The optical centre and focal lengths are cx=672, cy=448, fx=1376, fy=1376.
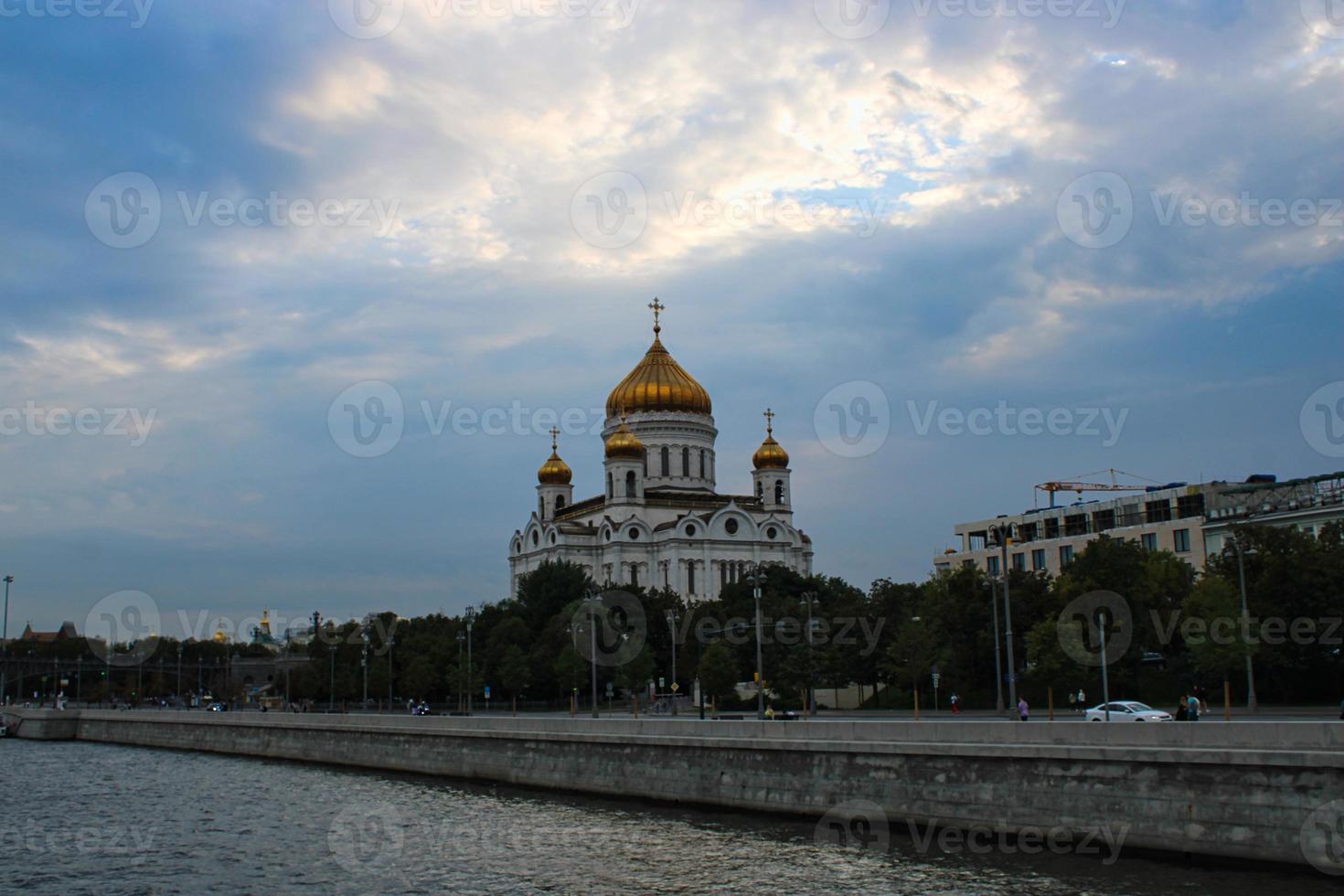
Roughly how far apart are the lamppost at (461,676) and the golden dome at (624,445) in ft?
90.5

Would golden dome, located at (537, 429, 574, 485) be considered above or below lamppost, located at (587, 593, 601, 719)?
above

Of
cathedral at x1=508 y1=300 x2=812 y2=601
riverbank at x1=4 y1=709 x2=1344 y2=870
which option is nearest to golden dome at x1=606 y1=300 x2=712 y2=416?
cathedral at x1=508 y1=300 x2=812 y2=601

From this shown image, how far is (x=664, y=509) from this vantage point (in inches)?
4523

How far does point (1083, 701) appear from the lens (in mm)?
53812

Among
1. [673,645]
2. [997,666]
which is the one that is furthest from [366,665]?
[997,666]

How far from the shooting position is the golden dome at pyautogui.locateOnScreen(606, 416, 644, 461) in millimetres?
113625

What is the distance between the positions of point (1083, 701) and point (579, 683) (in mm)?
32170

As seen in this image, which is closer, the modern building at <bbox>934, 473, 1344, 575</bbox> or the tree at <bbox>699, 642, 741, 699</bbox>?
the tree at <bbox>699, 642, 741, 699</bbox>

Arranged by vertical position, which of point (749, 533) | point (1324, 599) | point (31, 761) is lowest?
point (31, 761)

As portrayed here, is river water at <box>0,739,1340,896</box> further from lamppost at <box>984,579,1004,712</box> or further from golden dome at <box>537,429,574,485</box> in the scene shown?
golden dome at <box>537,429,574,485</box>

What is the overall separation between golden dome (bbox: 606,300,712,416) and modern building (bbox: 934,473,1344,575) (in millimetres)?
30418

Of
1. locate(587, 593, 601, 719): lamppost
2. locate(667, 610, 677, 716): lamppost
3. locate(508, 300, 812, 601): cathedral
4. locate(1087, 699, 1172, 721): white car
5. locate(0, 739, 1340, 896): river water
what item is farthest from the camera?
locate(508, 300, 812, 601): cathedral

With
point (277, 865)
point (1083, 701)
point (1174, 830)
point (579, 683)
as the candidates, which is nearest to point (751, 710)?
point (579, 683)

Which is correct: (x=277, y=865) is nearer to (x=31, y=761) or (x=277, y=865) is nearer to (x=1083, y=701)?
(x=1083, y=701)
